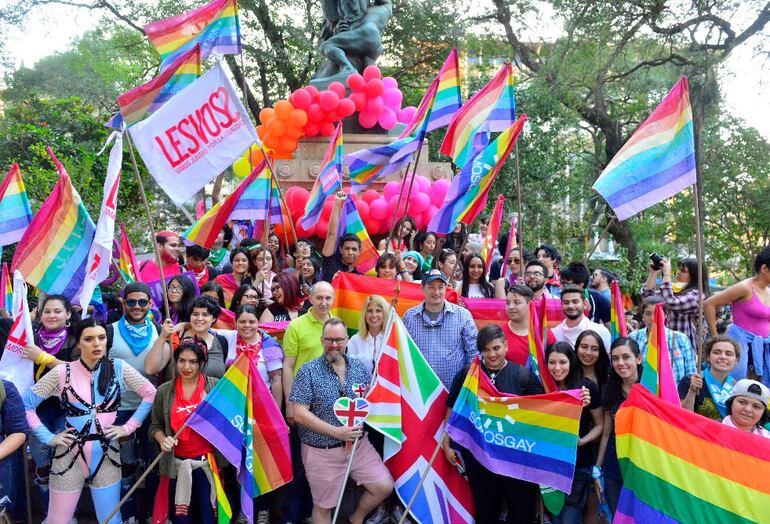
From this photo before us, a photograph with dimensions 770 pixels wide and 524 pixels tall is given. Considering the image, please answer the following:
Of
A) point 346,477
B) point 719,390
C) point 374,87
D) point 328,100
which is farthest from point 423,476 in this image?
point 374,87

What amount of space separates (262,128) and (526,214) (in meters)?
6.22

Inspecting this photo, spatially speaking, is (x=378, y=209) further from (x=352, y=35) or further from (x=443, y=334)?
(x=443, y=334)

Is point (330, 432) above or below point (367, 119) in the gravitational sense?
below

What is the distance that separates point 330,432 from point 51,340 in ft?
7.14

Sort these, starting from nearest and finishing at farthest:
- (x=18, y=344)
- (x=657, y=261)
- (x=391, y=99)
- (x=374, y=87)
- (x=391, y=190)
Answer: (x=18, y=344), (x=657, y=261), (x=391, y=190), (x=374, y=87), (x=391, y=99)

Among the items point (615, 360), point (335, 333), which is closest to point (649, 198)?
point (615, 360)

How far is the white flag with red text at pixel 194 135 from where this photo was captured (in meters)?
5.78

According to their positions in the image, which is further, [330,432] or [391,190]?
[391,190]

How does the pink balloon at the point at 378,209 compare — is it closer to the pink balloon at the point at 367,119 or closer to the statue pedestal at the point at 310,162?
the statue pedestal at the point at 310,162

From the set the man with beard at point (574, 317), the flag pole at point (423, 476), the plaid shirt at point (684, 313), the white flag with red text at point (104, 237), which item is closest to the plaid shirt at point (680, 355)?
the man with beard at point (574, 317)

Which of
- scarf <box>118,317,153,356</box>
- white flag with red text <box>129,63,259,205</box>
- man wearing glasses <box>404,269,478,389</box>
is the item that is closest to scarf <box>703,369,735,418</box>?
man wearing glasses <box>404,269,478,389</box>

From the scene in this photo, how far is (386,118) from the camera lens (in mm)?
11273

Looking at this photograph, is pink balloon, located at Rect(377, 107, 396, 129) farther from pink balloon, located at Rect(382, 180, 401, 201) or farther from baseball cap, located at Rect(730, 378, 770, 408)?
baseball cap, located at Rect(730, 378, 770, 408)

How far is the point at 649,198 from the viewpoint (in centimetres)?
569
